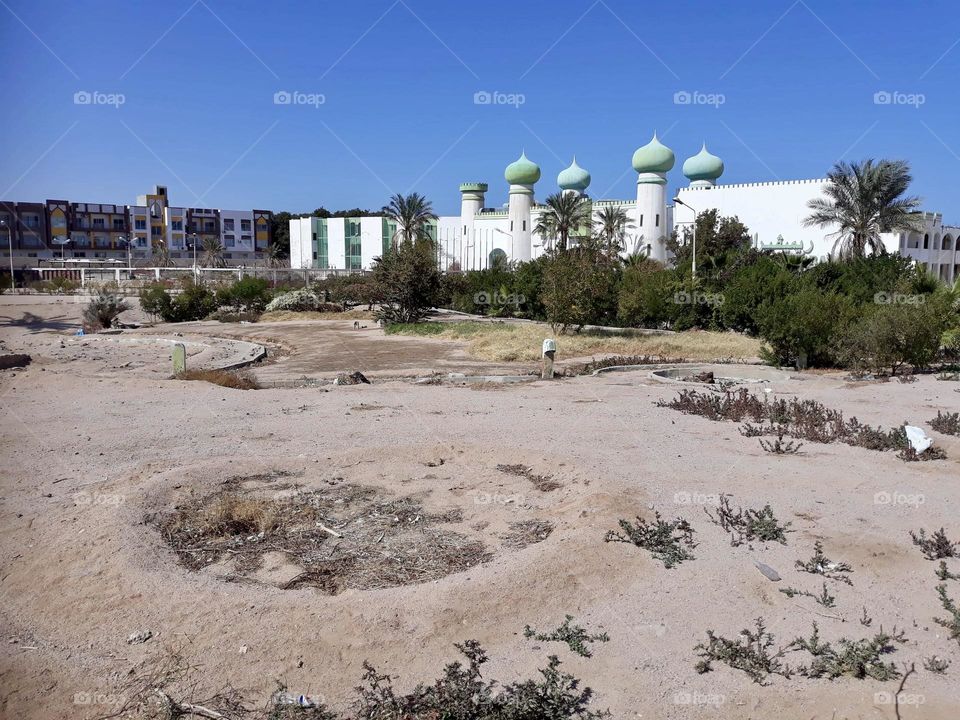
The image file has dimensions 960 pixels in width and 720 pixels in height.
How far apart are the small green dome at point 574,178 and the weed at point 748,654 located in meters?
59.2

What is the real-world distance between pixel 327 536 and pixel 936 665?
426 centimetres

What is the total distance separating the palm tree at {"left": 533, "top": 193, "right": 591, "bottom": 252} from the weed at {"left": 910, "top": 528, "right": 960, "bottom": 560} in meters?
46.4

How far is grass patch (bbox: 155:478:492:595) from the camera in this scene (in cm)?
554

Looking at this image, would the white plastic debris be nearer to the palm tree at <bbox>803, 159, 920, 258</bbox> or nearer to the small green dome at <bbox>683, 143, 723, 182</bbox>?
the palm tree at <bbox>803, 159, 920, 258</bbox>

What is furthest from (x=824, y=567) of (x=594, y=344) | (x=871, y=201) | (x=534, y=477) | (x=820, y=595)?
(x=871, y=201)

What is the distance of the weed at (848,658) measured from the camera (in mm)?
4133

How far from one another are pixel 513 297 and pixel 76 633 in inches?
1303

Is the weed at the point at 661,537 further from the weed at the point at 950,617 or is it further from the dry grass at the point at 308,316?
the dry grass at the point at 308,316

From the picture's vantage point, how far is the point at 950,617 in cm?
478

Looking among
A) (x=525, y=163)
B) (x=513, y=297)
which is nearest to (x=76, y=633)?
(x=513, y=297)

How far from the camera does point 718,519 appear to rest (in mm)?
6512

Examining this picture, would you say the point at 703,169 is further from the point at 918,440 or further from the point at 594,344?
the point at 918,440

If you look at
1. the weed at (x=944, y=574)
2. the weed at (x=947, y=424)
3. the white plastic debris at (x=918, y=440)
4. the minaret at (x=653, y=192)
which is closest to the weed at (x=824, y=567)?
the weed at (x=944, y=574)

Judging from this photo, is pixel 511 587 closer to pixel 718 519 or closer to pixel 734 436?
pixel 718 519
